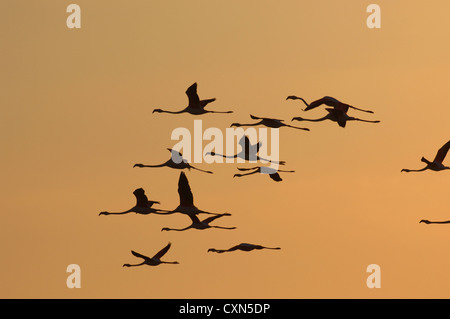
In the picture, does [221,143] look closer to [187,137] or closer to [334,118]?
[187,137]

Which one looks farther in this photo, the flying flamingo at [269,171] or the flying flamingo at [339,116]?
the flying flamingo at [269,171]

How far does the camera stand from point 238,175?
67.1 meters

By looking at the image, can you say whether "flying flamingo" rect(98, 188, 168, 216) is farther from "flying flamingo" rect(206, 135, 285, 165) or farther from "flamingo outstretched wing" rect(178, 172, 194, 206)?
"flying flamingo" rect(206, 135, 285, 165)

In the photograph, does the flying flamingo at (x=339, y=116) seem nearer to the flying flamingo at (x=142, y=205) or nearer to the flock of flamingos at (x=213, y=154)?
the flock of flamingos at (x=213, y=154)

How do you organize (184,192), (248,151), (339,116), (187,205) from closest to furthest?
(339,116) → (184,192) → (187,205) → (248,151)

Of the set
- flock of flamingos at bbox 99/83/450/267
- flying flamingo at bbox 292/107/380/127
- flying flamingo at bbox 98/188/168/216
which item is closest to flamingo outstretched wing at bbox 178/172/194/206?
flock of flamingos at bbox 99/83/450/267

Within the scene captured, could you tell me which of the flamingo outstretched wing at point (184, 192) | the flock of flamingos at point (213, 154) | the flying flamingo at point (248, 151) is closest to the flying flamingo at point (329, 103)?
the flock of flamingos at point (213, 154)

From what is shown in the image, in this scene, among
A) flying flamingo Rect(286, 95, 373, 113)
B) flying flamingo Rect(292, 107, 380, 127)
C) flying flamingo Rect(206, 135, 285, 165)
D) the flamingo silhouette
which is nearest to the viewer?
flying flamingo Rect(286, 95, 373, 113)

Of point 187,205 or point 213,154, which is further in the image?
point 213,154

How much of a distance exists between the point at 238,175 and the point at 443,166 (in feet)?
28.4

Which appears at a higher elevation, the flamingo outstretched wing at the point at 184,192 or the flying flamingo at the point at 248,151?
the flying flamingo at the point at 248,151

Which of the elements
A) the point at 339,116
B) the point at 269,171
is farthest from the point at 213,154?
the point at 339,116

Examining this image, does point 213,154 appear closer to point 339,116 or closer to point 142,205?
point 142,205
